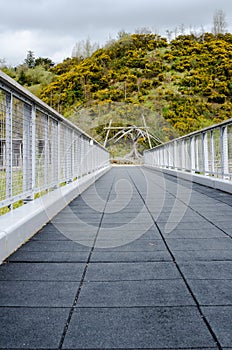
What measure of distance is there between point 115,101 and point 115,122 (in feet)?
→ 15.6

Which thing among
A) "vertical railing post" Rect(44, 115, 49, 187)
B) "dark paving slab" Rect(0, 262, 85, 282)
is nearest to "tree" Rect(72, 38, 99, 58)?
"vertical railing post" Rect(44, 115, 49, 187)

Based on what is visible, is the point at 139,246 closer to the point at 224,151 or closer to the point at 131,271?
the point at 131,271

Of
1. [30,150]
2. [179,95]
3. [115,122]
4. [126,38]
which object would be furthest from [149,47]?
[30,150]

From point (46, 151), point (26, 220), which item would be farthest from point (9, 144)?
point (46, 151)

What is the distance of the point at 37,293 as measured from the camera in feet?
7.89

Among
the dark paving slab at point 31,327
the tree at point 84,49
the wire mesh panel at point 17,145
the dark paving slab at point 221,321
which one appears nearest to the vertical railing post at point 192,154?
the wire mesh panel at point 17,145

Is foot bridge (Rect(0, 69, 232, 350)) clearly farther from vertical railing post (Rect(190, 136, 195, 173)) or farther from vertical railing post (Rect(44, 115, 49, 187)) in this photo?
vertical railing post (Rect(190, 136, 195, 173))

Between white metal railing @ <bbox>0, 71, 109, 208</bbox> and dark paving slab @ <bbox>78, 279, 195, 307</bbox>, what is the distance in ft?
4.74

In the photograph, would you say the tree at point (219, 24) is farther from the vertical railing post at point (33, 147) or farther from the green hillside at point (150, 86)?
the vertical railing post at point (33, 147)

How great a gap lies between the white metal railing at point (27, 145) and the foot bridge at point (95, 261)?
0.01 meters

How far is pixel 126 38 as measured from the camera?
225ft

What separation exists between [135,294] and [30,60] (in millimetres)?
80987

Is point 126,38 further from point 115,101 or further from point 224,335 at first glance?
point 224,335

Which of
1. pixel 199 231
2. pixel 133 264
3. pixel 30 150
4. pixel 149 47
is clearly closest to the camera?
pixel 133 264
